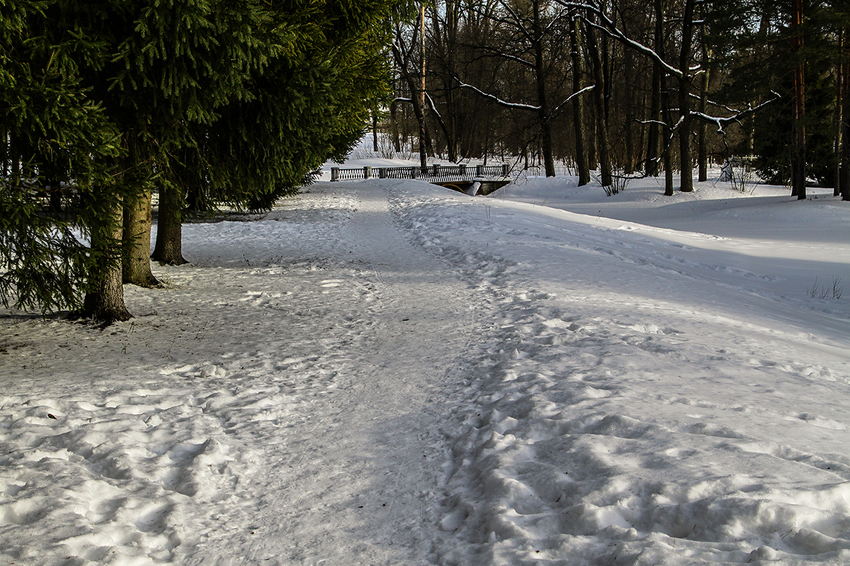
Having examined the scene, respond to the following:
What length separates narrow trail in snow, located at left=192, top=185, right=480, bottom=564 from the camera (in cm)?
323

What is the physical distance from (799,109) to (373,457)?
22.6 meters

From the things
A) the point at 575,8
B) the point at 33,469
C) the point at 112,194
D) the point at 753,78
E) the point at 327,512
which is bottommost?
the point at 327,512

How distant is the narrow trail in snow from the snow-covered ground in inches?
0.7

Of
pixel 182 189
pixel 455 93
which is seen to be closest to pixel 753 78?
pixel 182 189

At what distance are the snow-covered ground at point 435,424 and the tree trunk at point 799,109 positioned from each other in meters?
13.1

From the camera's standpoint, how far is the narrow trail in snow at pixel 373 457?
10.6 ft

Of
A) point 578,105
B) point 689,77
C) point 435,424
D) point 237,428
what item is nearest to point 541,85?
point 578,105

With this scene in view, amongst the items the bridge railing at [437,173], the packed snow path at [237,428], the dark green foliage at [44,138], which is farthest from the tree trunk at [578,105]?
the dark green foliage at [44,138]

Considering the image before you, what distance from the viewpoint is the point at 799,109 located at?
2095 cm

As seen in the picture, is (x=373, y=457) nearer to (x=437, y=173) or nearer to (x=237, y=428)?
→ (x=237, y=428)

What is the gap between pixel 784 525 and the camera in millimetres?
2811

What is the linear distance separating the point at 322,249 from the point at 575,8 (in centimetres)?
1741

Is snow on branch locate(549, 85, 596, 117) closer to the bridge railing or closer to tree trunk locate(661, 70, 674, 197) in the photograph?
tree trunk locate(661, 70, 674, 197)

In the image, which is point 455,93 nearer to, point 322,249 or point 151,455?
point 322,249
